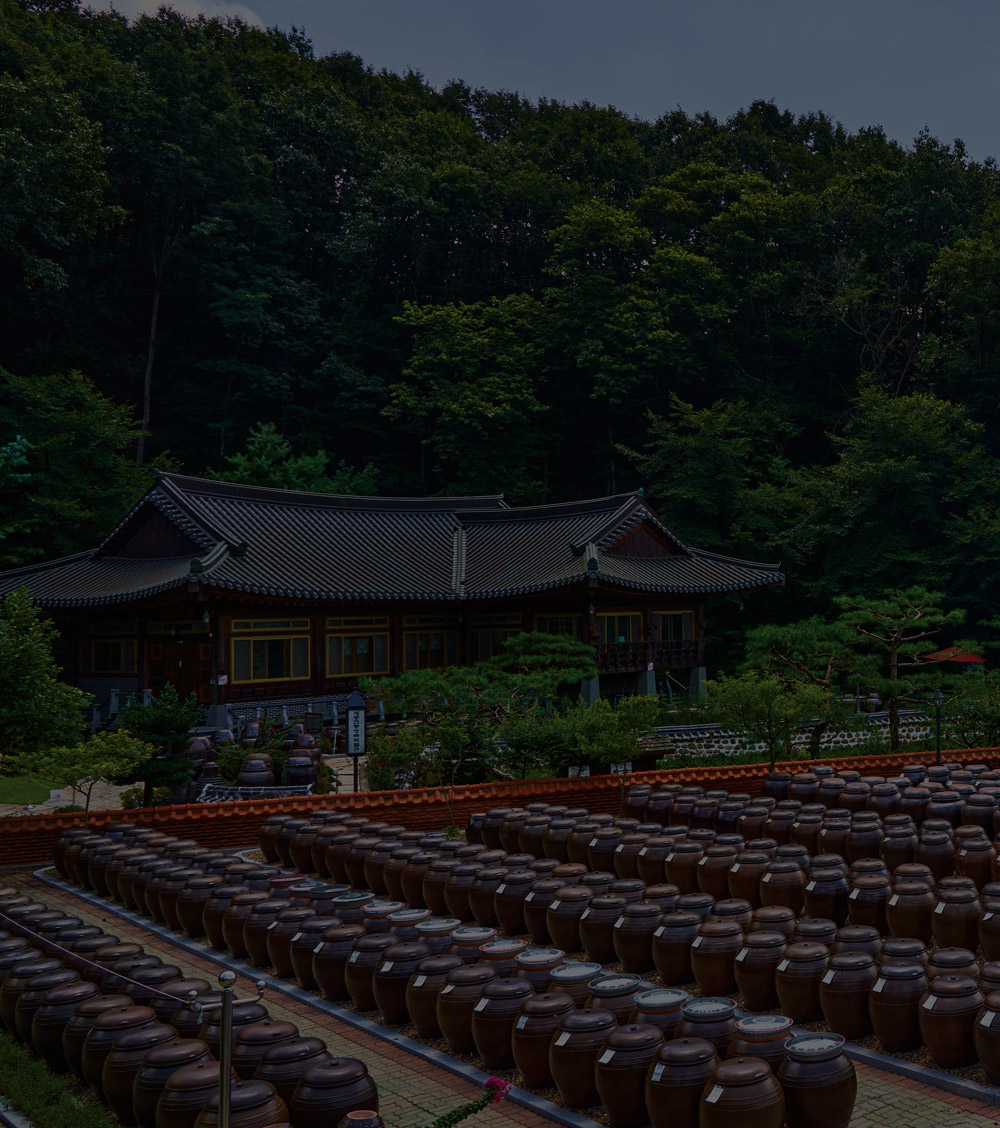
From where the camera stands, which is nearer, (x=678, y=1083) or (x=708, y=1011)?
(x=678, y=1083)

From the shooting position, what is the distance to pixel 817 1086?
249 inches

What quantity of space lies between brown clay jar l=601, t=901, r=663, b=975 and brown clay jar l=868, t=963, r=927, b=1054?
2.19m

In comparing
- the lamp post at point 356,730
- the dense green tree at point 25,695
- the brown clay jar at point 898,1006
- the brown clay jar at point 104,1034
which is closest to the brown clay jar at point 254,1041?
the brown clay jar at point 104,1034

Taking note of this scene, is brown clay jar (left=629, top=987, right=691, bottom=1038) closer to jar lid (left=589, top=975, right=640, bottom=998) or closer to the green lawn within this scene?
jar lid (left=589, top=975, right=640, bottom=998)

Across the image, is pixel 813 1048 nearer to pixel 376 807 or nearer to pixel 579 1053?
pixel 579 1053

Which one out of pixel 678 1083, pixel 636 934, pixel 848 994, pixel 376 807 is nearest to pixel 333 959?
pixel 636 934

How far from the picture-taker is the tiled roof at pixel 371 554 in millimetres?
26484

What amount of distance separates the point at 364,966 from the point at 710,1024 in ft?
11.0

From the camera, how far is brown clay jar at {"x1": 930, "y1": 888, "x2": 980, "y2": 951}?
9.30m

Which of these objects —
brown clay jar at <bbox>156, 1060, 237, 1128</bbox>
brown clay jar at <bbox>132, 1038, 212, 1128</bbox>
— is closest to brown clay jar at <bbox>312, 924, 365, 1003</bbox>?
brown clay jar at <bbox>132, 1038, 212, 1128</bbox>

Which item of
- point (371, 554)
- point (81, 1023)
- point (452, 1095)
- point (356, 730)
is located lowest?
point (452, 1095)

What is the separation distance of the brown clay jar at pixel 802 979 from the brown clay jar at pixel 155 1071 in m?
4.38

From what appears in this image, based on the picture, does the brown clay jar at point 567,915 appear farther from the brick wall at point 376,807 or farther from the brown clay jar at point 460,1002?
the brick wall at point 376,807

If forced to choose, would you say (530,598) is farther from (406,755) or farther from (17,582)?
(17,582)
